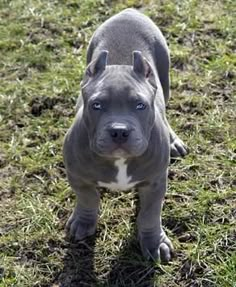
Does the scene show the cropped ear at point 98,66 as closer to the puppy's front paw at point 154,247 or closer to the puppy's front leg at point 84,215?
the puppy's front leg at point 84,215

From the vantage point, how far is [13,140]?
5238 mm

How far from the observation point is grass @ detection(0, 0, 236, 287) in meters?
4.29

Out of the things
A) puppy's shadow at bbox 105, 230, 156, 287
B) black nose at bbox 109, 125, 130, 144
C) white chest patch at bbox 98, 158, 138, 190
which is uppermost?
black nose at bbox 109, 125, 130, 144

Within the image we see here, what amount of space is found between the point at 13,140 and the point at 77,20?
1.72 m

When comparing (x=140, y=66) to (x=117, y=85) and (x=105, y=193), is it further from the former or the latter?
(x=105, y=193)

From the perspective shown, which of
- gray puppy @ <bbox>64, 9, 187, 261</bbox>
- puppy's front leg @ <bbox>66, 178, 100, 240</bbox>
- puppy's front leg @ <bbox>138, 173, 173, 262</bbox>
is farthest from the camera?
puppy's front leg @ <bbox>66, 178, 100, 240</bbox>

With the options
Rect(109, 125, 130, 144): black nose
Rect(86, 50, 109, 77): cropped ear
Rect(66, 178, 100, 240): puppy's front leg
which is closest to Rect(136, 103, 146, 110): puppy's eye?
Rect(109, 125, 130, 144): black nose

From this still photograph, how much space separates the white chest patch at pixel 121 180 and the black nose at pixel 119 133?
1.11ft

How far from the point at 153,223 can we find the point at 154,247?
16 cm

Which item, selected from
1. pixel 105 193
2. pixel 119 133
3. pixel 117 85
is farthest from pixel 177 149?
pixel 119 133

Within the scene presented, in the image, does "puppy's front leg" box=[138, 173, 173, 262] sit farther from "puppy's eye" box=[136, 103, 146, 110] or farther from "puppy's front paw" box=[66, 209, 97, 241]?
"puppy's eye" box=[136, 103, 146, 110]

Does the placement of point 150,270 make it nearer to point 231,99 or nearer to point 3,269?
point 3,269

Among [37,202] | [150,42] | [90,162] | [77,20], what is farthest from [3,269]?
[77,20]

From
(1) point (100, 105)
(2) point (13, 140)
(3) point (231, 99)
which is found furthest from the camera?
(3) point (231, 99)
